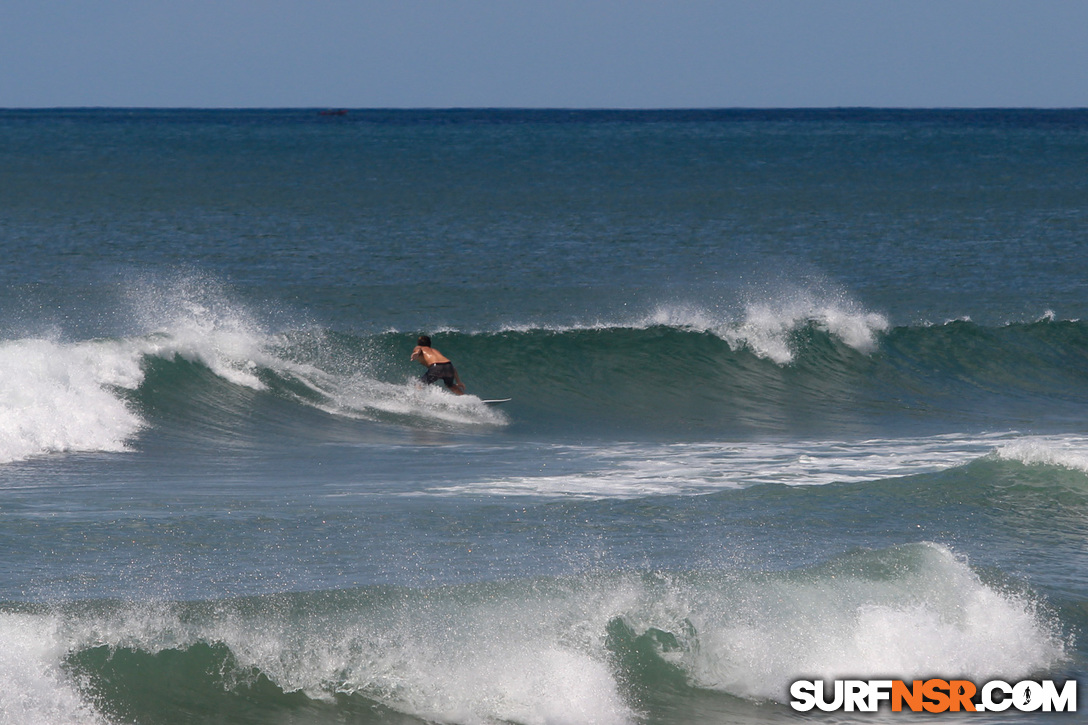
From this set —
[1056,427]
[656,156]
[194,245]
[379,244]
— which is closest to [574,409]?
[1056,427]

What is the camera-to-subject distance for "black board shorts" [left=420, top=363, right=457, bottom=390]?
54.4ft

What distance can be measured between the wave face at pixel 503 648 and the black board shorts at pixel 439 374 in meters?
8.99

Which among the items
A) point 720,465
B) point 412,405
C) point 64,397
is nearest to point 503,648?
point 720,465

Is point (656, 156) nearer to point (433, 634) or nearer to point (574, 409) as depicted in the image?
point (574, 409)

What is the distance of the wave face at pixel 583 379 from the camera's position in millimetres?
15086

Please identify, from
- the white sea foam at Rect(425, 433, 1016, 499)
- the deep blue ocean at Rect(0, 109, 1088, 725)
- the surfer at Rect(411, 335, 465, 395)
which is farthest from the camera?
the surfer at Rect(411, 335, 465, 395)

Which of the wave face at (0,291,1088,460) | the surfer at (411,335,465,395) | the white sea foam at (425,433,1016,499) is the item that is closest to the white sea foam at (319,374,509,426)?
the wave face at (0,291,1088,460)

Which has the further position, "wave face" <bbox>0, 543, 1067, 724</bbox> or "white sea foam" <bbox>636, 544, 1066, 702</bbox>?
"white sea foam" <bbox>636, 544, 1066, 702</bbox>

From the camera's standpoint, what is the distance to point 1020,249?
35094mm

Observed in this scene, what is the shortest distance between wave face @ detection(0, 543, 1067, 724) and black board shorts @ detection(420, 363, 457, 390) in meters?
8.99

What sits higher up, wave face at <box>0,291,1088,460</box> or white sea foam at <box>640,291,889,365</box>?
white sea foam at <box>640,291,889,365</box>

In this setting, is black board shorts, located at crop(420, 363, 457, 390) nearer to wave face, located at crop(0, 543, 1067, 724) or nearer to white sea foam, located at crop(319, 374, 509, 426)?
white sea foam, located at crop(319, 374, 509, 426)

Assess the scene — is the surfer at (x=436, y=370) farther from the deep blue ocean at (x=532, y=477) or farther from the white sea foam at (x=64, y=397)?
the white sea foam at (x=64, y=397)

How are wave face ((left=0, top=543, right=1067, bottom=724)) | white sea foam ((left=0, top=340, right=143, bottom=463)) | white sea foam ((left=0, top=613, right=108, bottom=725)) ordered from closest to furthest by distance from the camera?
white sea foam ((left=0, top=613, right=108, bottom=725)), wave face ((left=0, top=543, right=1067, bottom=724)), white sea foam ((left=0, top=340, right=143, bottom=463))
